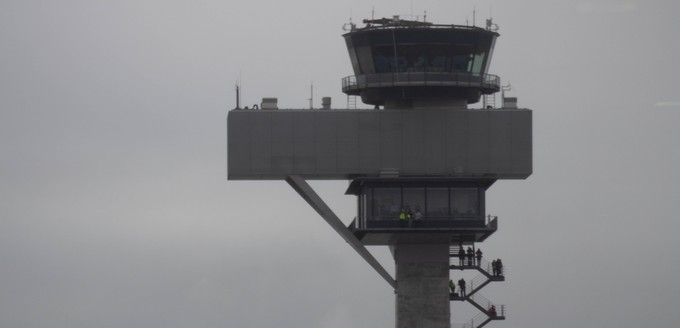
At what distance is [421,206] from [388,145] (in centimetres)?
371

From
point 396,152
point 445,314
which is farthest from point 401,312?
point 396,152

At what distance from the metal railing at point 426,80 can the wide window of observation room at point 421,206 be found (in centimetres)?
542

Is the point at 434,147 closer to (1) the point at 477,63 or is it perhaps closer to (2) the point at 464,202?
(2) the point at 464,202

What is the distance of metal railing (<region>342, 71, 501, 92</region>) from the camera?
112 meters

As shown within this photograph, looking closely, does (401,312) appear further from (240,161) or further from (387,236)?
(240,161)

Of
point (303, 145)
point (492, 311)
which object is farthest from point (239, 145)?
point (492, 311)

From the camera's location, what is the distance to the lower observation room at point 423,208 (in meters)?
112

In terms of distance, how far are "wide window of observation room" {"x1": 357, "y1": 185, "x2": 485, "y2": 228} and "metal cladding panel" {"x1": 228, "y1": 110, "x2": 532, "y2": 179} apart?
3.41 ft

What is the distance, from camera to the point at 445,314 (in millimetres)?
115500

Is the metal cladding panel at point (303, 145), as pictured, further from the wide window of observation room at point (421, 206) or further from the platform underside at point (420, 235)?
the platform underside at point (420, 235)

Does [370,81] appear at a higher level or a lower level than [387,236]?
higher

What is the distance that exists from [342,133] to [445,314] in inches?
463

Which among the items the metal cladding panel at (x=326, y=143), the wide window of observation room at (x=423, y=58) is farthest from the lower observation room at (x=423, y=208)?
the wide window of observation room at (x=423, y=58)

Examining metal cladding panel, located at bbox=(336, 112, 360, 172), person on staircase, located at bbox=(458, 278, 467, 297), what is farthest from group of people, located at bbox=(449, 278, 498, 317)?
metal cladding panel, located at bbox=(336, 112, 360, 172)
